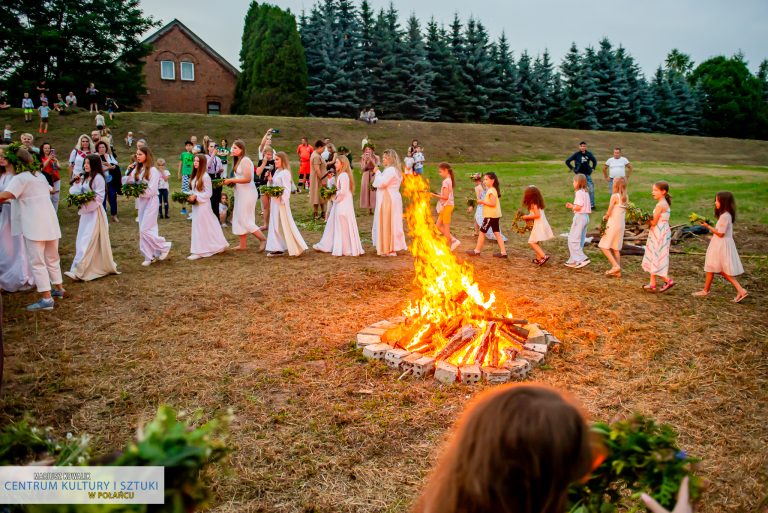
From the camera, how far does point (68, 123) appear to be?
32281 millimetres

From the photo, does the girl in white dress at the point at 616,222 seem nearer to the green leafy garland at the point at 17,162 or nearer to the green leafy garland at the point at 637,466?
the green leafy garland at the point at 637,466

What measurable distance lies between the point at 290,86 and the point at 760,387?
4526 centimetres

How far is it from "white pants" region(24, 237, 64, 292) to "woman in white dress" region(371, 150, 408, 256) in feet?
20.7

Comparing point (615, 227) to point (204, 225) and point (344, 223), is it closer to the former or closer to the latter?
point (344, 223)

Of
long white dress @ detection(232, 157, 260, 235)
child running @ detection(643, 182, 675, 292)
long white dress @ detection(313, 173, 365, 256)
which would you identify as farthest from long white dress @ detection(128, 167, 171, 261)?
child running @ detection(643, 182, 675, 292)

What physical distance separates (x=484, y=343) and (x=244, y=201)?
24.7 feet

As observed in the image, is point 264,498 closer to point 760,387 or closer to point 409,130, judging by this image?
point 760,387

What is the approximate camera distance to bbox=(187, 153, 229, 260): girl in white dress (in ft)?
39.0

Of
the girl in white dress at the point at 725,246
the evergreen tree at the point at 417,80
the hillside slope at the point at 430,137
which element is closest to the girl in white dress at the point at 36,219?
the girl in white dress at the point at 725,246

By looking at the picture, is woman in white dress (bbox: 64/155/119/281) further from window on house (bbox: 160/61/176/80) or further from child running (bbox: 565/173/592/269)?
window on house (bbox: 160/61/176/80)

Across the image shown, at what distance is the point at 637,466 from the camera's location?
226 centimetres

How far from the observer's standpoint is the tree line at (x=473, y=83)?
5034 centimetres

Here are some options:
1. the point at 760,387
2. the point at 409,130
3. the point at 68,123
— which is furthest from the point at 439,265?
the point at 409,130

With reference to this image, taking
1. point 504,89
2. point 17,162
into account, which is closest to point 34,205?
point 17,162
